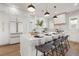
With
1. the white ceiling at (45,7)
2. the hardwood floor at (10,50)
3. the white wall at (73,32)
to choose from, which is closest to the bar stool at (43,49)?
the hardwood floor at (10,50)

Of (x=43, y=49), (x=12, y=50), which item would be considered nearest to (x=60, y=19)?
(x=43, y=49)

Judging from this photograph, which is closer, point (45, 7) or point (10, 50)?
point (45, 7)

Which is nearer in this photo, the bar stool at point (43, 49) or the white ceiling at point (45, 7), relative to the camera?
the white ceiling at point (45, 7)

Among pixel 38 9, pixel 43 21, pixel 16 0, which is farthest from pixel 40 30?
pixel 16 0

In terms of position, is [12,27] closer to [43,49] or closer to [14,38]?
[14,38]

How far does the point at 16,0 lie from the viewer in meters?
2.05

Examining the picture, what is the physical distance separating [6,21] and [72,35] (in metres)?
1.44

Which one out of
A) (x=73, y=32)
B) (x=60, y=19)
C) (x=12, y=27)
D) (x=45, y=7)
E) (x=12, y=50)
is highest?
(x=45, y=7)

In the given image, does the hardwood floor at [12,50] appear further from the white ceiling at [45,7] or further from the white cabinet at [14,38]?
the white ceiling at [45,7]

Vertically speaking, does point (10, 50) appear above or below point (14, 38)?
below

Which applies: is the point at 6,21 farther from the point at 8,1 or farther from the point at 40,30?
the point at 40,30

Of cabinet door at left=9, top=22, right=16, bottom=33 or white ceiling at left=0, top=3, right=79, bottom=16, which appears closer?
white ceiling at left=0, top=3, right=79, bottom=16

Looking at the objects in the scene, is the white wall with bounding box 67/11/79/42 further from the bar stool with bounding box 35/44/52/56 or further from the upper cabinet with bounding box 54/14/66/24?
the bar stool with bounding box 35/44/52/56

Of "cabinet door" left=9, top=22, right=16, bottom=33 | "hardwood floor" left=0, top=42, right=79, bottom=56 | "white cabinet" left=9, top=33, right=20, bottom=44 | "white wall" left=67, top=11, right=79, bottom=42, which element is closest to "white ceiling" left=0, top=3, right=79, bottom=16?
"white wall" left=67, top=11, right=79, bottom=42
